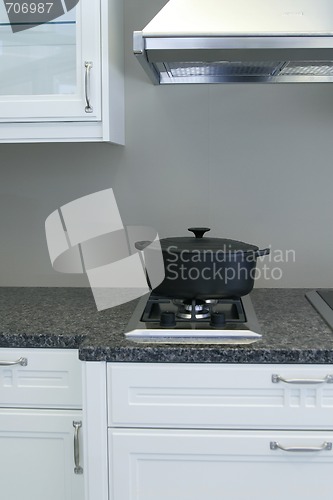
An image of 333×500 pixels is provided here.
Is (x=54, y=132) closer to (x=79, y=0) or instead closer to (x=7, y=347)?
(x=79, y=0)

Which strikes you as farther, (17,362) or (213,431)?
(17,362)

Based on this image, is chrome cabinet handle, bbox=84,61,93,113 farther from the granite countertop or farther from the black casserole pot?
the granite countertop

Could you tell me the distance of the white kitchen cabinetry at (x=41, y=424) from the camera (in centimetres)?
161

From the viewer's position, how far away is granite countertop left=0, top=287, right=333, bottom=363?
4.79 ft

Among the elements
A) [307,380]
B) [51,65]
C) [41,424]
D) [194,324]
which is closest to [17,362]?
[41,424]

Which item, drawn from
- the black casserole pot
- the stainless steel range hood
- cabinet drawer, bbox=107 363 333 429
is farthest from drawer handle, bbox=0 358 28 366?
the stainless steel range hood

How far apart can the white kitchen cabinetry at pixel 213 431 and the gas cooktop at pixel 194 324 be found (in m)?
0.08

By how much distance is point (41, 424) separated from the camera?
5.33 ft

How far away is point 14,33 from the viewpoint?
1.81m

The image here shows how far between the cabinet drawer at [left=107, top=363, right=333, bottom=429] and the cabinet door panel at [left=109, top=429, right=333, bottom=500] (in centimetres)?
3

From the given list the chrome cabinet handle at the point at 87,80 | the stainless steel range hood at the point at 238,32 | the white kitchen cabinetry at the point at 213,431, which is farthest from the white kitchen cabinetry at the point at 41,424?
the stainless steel range hood at the point at 238,32

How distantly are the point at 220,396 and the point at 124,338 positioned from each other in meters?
0.29

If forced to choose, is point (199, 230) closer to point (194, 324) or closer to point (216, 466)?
point (194, 324)

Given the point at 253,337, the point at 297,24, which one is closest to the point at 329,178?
the point at 297,24
